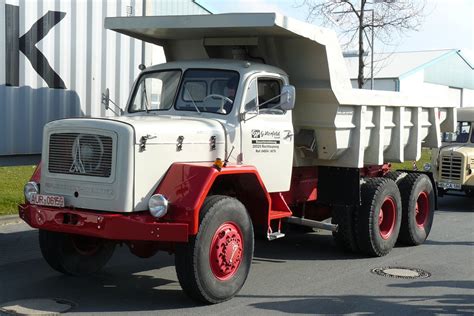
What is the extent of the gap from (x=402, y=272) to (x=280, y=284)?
1.71m

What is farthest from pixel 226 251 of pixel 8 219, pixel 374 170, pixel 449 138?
pixel 449 138

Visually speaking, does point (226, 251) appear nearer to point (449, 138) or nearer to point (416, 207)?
point (416, 207)

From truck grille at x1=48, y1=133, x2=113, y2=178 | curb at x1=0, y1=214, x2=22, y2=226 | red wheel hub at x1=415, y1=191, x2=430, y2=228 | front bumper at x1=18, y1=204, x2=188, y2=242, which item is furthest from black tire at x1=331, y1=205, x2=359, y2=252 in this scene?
curb at x1=0, y1=214, x2=22, y2=226

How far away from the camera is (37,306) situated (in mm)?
5945

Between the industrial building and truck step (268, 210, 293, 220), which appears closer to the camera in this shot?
truck step (268, 210, 293, 220)

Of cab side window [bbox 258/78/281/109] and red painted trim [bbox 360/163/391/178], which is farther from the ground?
cab side window [bbox 258/78/281/109]

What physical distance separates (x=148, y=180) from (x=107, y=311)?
1.25 meters

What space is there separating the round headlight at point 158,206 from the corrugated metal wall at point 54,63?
6.79m

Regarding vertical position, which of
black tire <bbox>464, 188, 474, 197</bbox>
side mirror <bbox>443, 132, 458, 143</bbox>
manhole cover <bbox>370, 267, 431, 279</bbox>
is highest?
side mirror <bbox>443, 132, 458, 143</bbox>

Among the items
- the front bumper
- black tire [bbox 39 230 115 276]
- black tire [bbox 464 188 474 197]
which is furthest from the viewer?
black tire [bbox 464 188 474 197]

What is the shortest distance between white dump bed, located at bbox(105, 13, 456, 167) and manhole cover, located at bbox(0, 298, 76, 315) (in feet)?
11.2

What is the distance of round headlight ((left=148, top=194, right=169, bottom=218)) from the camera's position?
580 cm

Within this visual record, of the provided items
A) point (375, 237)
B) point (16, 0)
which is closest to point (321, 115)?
point (375, 237)

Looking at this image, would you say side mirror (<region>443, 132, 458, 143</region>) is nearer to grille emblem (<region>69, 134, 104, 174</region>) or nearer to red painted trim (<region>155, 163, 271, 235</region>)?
red painted trim (<region>155, 163, 271, 235</region>)
